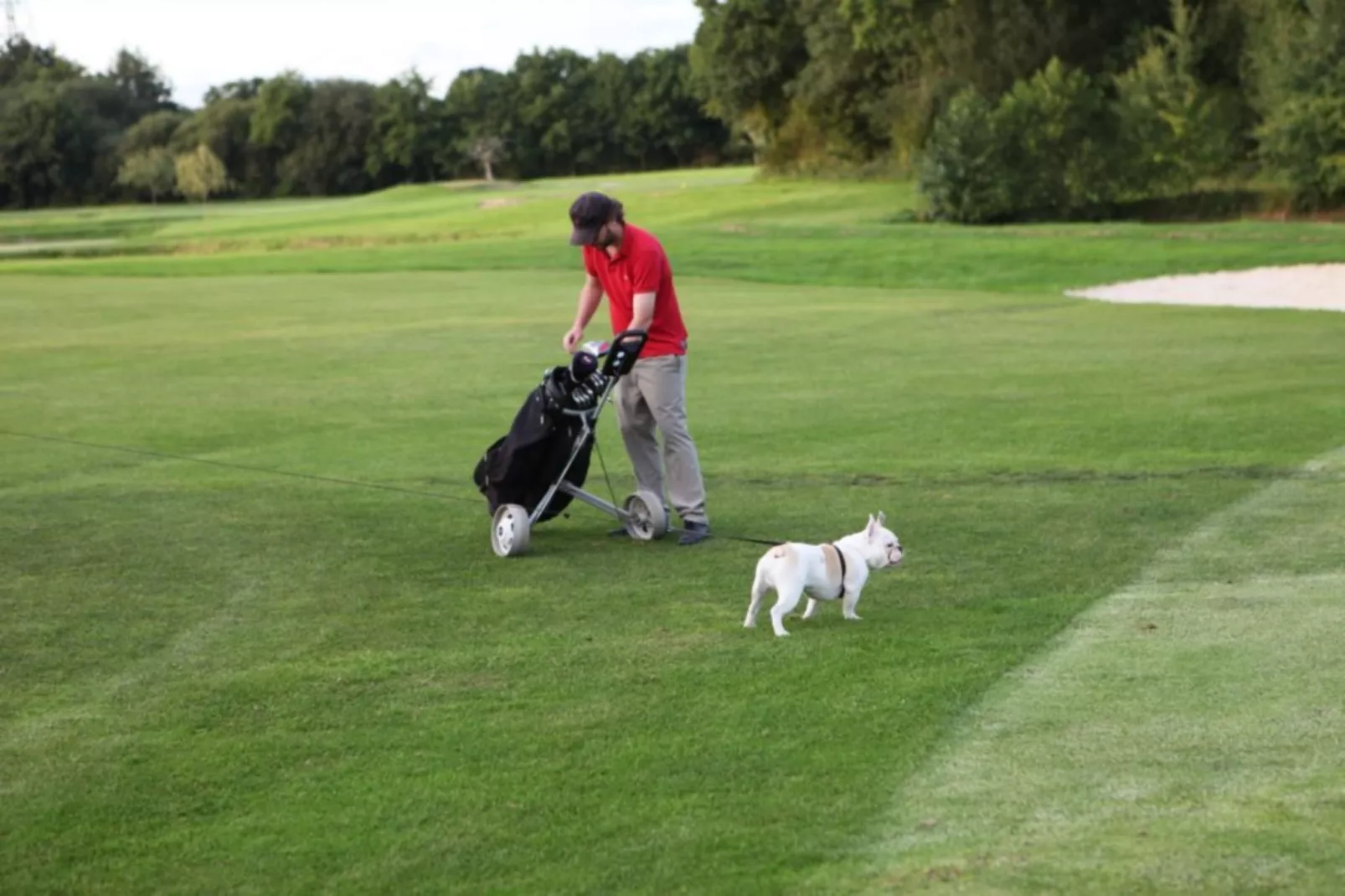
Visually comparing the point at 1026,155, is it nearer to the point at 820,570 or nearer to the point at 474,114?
the point at 820,570

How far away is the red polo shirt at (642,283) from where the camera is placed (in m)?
9.70

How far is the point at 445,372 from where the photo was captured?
19.3 metres

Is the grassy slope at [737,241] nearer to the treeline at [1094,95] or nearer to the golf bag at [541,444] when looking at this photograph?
the treeline at [1094,95]

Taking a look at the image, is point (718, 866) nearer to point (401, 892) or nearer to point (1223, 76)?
point (401, 892)

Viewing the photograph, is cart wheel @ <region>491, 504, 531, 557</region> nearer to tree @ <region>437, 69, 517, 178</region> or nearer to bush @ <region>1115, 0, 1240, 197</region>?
bush @ <region>1115, 0, 1240, 197</region>

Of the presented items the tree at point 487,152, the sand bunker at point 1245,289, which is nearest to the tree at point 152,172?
the tree at point 487,152

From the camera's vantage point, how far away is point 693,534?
10.1 m

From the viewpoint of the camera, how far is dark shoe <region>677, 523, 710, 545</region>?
10070mm

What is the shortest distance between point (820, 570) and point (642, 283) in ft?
8.74

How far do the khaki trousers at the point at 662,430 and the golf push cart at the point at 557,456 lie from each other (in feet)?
0.53

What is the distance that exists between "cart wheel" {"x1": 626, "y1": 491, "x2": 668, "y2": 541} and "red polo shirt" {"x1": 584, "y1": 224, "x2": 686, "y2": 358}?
832 mm

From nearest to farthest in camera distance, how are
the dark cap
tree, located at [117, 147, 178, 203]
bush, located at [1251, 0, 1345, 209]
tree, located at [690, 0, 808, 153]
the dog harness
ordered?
the dog harness < the dark cap < bush, located at [1251, 0, 1345, 209] < tree, located at [690, 0, 808, 153] < tree, located at [117, 147, 178, 203]

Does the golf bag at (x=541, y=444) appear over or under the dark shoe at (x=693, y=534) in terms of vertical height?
over

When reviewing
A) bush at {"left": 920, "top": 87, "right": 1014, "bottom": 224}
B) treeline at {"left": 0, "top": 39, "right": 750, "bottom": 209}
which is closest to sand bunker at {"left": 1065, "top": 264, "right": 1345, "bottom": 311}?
bush at {"left": 920, "top": 87, "right": 1014, "bottom": 224}
